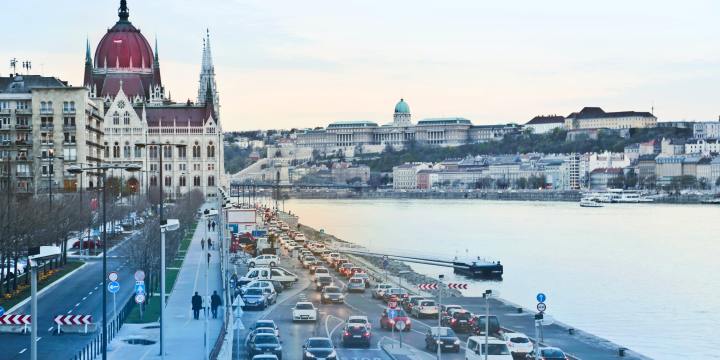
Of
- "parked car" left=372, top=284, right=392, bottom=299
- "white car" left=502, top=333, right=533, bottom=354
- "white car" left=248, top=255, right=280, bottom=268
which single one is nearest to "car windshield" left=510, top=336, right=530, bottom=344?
"white car" left=502, top=333, right=533, bottom=354

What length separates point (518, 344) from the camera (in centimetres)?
2378

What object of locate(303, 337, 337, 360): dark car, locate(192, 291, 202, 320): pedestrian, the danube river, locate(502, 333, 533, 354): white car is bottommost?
the danube river

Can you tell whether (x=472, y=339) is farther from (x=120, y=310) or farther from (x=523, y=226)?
(x=523, y=226)

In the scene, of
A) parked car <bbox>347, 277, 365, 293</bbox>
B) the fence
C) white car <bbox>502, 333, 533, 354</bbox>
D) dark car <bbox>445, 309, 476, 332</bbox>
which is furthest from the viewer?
parked car <bbox>347, 277, 365, 293</bbox>

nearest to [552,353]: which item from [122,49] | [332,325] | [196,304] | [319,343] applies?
[319,343]

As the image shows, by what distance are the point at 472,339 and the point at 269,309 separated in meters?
8.38

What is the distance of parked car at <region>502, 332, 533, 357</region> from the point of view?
2353 cm

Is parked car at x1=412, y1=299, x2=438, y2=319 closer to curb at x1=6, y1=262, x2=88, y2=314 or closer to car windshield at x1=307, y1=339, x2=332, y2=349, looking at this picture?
car windshield at x1=307, y1=339, x2=332, y2=349

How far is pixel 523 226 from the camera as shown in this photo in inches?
3912

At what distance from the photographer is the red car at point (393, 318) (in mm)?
24848

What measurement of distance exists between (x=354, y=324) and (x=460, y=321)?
11.7ft

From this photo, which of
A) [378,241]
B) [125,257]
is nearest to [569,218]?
[378,241]

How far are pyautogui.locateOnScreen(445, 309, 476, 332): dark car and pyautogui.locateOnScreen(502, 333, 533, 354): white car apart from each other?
A: 282 centimetres

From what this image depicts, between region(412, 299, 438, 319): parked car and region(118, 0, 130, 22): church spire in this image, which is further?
region(118, 0, 130, 22): church spire
